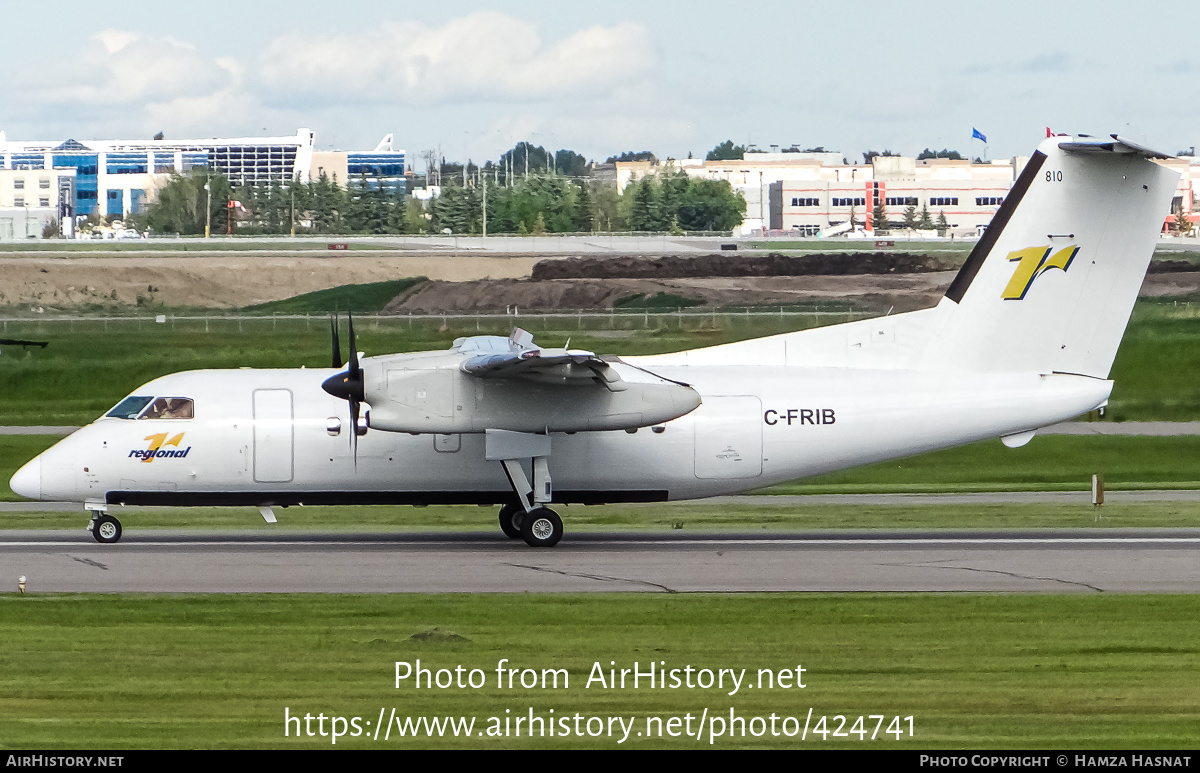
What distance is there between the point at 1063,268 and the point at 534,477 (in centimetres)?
937

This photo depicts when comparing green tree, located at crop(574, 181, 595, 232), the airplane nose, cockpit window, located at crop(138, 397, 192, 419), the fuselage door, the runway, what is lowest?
the runway

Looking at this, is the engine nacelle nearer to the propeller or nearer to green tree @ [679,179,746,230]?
the propeller

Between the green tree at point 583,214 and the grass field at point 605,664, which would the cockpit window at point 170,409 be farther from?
the green tree at point 583,214

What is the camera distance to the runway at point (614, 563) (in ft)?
61.6

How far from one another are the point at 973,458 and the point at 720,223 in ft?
241

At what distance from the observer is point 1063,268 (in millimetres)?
23578

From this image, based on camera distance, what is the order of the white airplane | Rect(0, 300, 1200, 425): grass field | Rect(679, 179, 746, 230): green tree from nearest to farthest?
1. the white airplane
2. Rect(0, 300, 1200, 425): grass field
3. Rect(679, 179, 746, 230): green tree

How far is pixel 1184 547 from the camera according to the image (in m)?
22.5

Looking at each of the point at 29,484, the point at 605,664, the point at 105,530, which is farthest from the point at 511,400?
the point at 605,664

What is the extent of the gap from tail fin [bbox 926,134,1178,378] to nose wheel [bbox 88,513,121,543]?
538 inches

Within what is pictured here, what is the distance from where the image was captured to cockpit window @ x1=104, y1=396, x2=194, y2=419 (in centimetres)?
2322

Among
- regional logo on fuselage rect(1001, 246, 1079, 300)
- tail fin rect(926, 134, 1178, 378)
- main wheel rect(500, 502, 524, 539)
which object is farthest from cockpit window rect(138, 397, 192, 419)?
regional logo on fuselage rect(1001, 246, 1079, 300)

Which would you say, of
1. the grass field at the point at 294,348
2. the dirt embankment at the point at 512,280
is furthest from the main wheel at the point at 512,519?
the dirt embankment at the point at 512,280

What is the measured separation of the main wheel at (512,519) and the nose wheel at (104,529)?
628 cm
